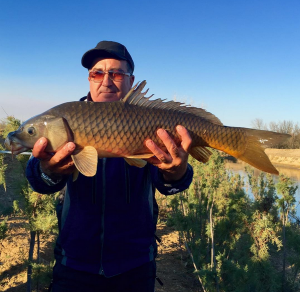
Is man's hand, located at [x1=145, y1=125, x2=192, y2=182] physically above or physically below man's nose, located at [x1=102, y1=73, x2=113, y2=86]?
below

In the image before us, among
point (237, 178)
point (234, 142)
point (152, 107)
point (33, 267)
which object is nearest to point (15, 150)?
point (152, 107)

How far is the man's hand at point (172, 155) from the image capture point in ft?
6.34

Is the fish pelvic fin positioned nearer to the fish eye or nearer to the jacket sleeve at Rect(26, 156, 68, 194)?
the jacket sleeve at Rect(26, 156, 68, 194)

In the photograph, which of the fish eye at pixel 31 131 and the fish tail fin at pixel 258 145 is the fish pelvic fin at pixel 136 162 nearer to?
the fish eye at pixel 31 131

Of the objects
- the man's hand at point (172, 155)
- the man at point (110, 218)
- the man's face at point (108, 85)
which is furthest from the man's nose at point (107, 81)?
the man's hand at point (172, 155)

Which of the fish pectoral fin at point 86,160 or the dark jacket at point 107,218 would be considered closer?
the fish pectoral fin at point 86,160

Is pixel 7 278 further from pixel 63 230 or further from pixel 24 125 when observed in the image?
pixel 24 125

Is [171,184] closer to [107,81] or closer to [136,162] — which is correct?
[136,162]

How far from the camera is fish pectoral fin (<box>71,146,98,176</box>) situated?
1.79 m

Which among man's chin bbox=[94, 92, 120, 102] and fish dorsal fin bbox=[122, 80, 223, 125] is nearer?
fish dorsal fin bbox=[122, 80, 223, 125]

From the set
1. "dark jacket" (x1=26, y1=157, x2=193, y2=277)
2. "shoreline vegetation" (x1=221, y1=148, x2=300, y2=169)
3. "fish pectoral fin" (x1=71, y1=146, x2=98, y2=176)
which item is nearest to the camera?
"fish pectoral fin" (x1=71, y1=146, x2=98, y2=176)

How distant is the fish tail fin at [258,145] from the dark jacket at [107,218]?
494mm

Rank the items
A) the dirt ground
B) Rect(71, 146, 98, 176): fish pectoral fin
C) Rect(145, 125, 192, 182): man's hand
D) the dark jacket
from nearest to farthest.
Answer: Rect(71, 146, 98, 176): fish pectoral fin < Rect(145, 125, 192, 182): man's hand < the dark jacket < the dirt ground

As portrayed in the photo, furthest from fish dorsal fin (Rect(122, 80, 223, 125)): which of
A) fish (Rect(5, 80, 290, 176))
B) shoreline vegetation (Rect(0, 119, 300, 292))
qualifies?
shoreline vegetation (Rect(0, 119, 300, 292))
